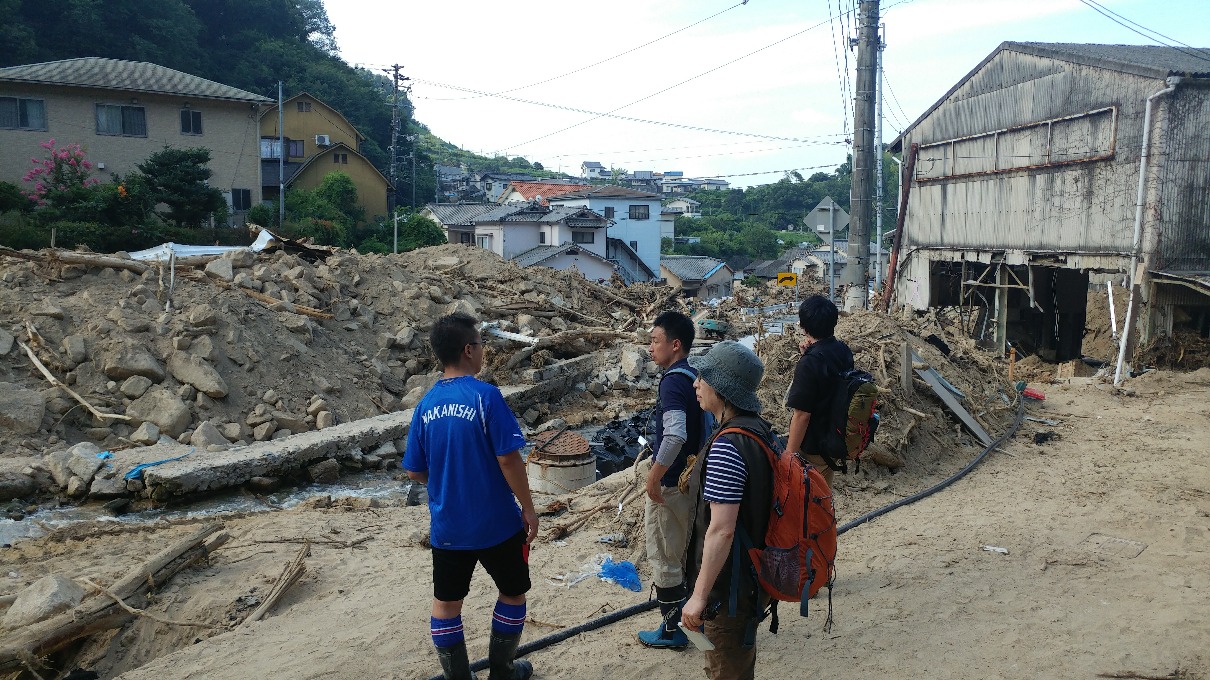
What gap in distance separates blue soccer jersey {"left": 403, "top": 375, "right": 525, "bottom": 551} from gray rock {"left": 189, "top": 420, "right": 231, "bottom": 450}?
742cm

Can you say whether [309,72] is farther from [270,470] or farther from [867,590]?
[867,590]

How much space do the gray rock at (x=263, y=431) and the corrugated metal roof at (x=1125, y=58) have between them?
14460 millimetres

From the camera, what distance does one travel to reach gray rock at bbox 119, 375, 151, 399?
1020cm

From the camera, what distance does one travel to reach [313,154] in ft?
129

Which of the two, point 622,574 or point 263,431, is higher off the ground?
point 622,574

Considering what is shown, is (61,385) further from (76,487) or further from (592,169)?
(592,169)

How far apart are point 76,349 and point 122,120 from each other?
67.3 ft

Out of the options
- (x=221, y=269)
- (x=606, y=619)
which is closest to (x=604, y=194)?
(x=221, y=269)

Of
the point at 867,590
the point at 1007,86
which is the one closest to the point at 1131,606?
the point at 867,590

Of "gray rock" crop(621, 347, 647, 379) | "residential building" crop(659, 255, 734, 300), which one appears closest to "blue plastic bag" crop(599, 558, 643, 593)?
"gray rock" crop(621, 347, 647, 379)

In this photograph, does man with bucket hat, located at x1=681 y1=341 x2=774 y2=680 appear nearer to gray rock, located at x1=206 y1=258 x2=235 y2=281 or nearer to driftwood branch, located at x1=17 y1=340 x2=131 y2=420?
driftwood branch, located at x1=17 y1=340 x2=131 y2=420

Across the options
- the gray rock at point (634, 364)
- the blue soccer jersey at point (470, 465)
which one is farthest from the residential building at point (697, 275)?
the blue soccer jersey at point (470, 465)

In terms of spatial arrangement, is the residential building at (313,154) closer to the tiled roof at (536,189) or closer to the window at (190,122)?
the window at (190,122)

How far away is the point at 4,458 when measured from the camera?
28.8 ft
